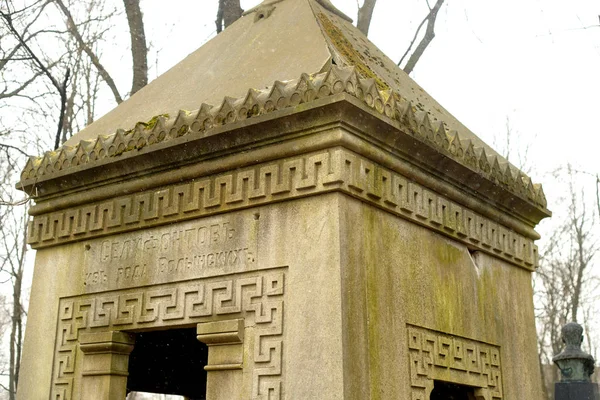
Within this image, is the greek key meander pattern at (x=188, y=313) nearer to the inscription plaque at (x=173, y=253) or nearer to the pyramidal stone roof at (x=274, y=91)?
the inscription plaque at (x=173, y=253)

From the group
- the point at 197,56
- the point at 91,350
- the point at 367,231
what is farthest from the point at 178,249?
the point at 197,56

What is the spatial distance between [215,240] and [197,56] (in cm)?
203

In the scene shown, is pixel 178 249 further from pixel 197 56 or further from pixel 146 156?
pixel 197 56

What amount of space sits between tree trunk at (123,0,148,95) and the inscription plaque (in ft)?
19.3

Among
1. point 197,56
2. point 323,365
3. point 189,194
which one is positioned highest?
point 197,56

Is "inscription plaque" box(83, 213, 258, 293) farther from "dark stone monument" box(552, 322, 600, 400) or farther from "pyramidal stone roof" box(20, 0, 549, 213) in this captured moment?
"dark stone monument" box(552, 322, 600, 400)

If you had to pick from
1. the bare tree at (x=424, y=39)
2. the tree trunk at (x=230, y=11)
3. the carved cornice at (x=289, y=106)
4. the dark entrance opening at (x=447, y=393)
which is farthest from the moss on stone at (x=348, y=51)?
the bare tree at (x=424, y=39)

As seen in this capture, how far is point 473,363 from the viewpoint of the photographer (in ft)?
16.9

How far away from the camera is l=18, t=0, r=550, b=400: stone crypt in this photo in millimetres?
4305

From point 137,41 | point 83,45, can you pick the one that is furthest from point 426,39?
point 83,45

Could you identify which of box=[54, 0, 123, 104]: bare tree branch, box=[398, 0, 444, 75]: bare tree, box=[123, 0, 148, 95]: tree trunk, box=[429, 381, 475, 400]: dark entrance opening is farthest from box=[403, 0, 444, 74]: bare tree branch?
box=[429, 381, 475, 400]: dark entrance opening

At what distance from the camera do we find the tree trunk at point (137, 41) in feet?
35.7

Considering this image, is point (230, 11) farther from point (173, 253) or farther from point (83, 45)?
point (173, 253)

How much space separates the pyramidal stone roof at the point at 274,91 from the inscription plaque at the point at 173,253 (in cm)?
57
